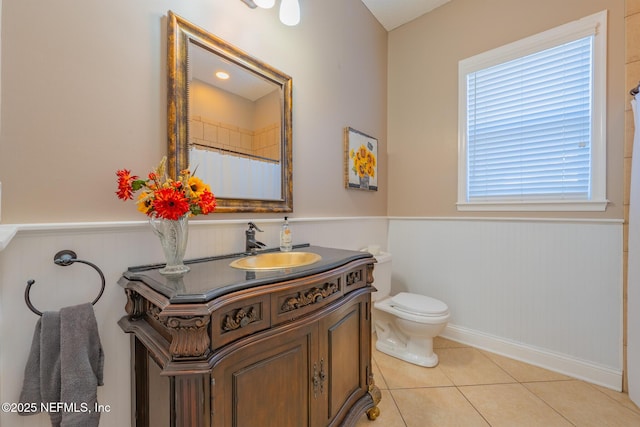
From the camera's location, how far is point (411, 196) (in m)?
2.61

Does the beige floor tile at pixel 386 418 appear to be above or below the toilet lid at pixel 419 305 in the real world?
below

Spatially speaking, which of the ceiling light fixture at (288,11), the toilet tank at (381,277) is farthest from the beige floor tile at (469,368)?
the ceiling light fixture at (288,11)

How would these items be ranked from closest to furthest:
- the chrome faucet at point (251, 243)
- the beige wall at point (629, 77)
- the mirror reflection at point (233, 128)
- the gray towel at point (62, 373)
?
1. the gray towel at point (62, 373)
2. the mirror reflection at point (233, 128)
3. the chrome faucet at point (251, 243)
4. the beige wall at point (629, 77)

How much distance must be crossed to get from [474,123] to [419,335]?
71.5 inches

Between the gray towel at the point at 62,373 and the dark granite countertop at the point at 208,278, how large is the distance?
8.2 inches

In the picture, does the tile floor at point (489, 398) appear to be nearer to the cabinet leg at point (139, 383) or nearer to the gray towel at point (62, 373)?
the cabinet leg at point (139, 383)

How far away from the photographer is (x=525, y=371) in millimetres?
1896

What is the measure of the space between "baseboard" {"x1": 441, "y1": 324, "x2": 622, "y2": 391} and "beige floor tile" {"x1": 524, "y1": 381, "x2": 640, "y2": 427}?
0.08 meters

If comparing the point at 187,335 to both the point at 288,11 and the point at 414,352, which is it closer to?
the point at 288,11

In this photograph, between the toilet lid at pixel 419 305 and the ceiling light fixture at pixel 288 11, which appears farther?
the toilet lid at pixel 419 305

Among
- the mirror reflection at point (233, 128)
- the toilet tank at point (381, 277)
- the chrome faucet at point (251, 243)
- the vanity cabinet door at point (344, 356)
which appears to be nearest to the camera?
the vanity cabinet door at point (344, 356)

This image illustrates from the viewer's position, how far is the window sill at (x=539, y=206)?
176 cm

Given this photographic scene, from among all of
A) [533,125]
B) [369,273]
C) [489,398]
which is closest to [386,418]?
[489,398]

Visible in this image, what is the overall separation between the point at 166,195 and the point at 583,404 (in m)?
2.52
